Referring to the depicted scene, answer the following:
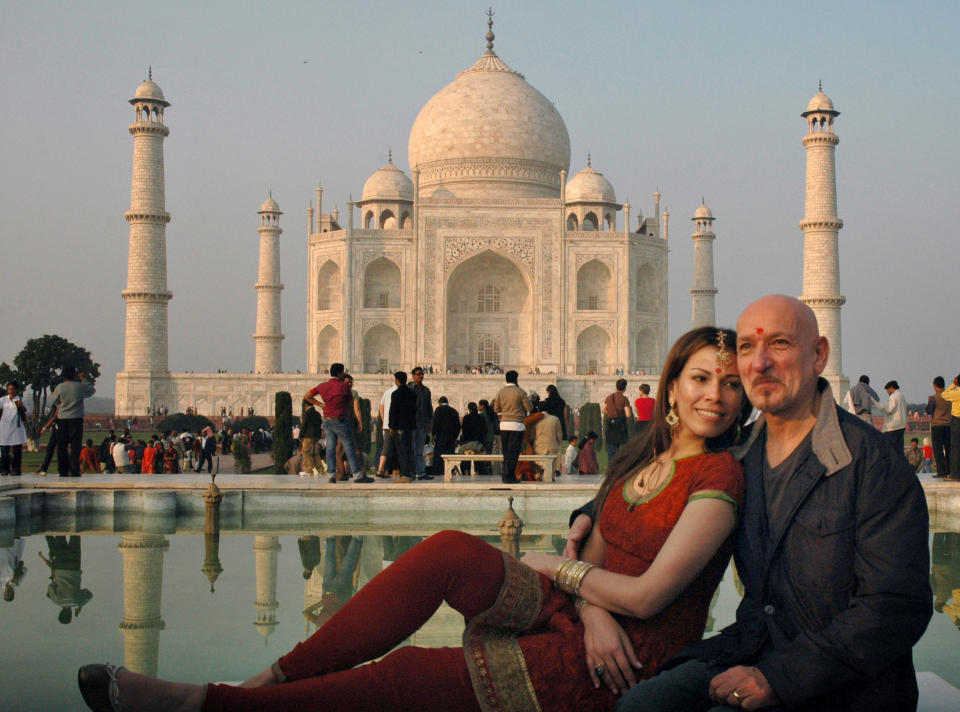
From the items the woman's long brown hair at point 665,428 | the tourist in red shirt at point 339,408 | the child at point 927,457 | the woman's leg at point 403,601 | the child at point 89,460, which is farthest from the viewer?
the child at point 927,457

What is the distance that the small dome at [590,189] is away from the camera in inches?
1203

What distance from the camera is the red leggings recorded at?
211 cm

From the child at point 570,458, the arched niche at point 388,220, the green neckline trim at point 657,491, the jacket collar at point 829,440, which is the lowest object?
the child at point 570,458

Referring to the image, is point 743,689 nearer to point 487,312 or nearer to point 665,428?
point 665,428

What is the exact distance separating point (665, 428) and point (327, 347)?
86.0 ft

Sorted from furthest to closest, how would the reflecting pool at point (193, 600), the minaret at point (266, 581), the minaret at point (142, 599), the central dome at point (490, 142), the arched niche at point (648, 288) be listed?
the central dome at point (490, 142) < the arched niche at point (648, 288) < the minaret at point (266, 581) < the minaret at point (142, 599) < the reflecting pool at point (193, 600)

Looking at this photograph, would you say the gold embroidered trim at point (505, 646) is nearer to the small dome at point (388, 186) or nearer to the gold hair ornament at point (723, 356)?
the gold hair ornament at point (723, 356)

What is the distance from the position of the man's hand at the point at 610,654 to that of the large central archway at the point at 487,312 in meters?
26.0

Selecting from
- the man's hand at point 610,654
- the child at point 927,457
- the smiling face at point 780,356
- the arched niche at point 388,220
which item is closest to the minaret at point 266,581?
the man's hand at point 610,654

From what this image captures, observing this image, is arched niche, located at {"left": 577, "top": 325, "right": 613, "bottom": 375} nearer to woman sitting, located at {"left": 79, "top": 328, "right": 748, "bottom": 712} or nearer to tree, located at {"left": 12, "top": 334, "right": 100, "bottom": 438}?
tree, located at {"left": 12, "top": 334, "right": 100, "bottom": 438}

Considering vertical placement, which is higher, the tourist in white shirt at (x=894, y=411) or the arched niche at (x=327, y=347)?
the arched niche at (x=327, y=347)

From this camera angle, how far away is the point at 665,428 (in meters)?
2.45

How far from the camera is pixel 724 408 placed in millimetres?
2367

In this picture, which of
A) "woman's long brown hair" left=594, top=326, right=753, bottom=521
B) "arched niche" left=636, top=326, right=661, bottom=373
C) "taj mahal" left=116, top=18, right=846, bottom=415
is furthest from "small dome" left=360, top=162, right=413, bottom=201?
"woman's long brown hair" left=594, top=326, right=753, bottom=521
